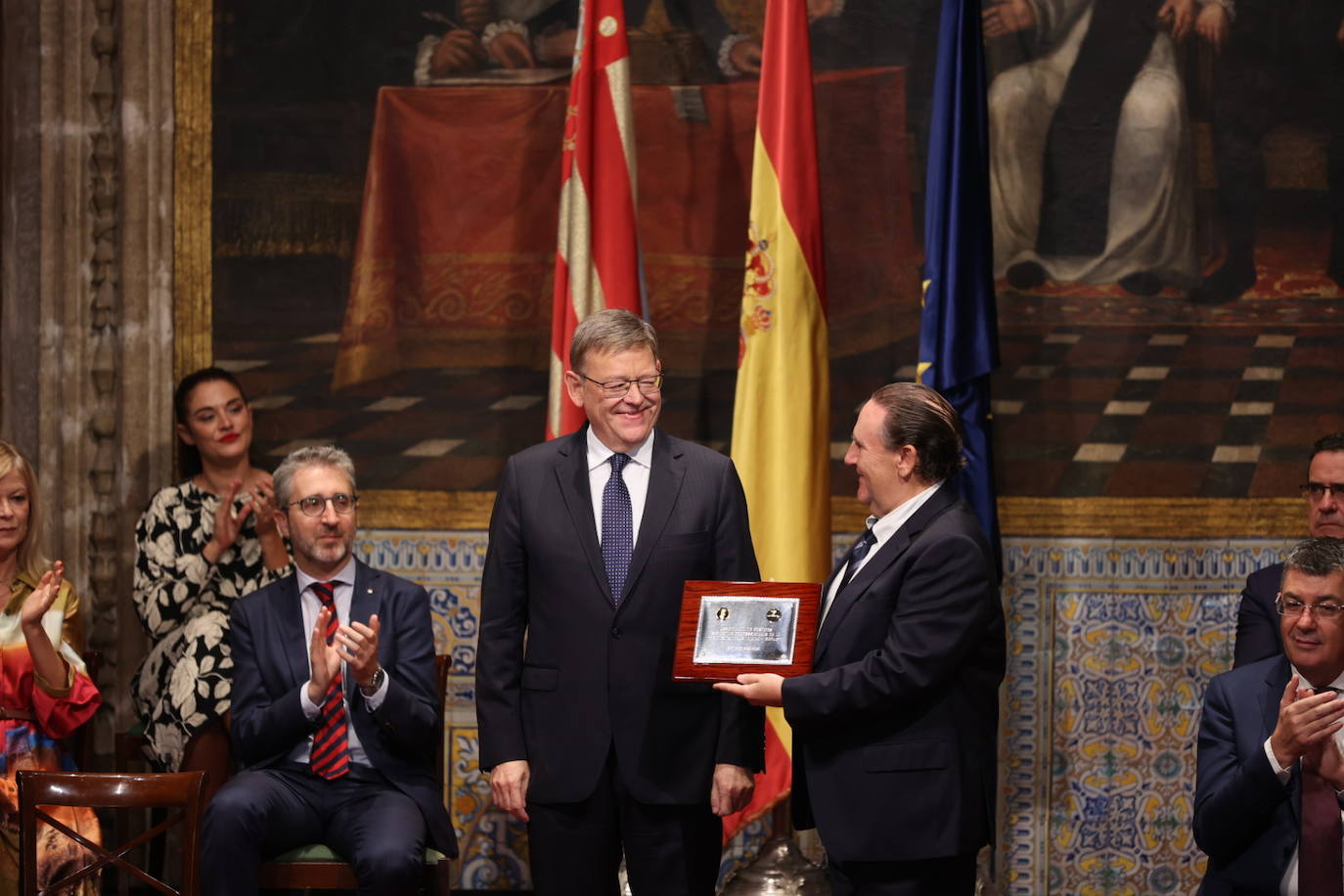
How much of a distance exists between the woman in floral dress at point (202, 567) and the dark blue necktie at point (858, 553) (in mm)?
2031

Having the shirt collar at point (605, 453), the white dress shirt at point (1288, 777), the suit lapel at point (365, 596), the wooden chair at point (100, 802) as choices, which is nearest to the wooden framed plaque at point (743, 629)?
the shirt collar at point (605, 453)

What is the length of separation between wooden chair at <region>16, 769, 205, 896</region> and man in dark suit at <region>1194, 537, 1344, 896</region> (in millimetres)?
2427

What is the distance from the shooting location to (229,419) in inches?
189

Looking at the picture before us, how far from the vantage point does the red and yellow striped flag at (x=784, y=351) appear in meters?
4.64

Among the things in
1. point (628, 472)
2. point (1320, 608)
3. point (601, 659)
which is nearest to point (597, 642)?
point (601, 659)

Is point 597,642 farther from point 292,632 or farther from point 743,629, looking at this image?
point 292,632

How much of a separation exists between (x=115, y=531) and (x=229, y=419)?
81 centimetres

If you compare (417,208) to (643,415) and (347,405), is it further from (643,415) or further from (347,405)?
(643,415)

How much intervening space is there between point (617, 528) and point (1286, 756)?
5.06 ft

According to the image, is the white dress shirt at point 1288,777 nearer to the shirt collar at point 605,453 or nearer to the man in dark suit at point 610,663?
the man in dark suit at point 610,663

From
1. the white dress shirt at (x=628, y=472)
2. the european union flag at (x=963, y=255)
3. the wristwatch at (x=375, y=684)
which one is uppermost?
the european union flag at (x=963, y=255)

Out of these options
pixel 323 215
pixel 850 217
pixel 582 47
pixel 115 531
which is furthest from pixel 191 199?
pixel 850 217

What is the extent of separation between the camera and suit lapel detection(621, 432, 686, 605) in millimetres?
3387

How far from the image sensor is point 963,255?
4715 millimetres
